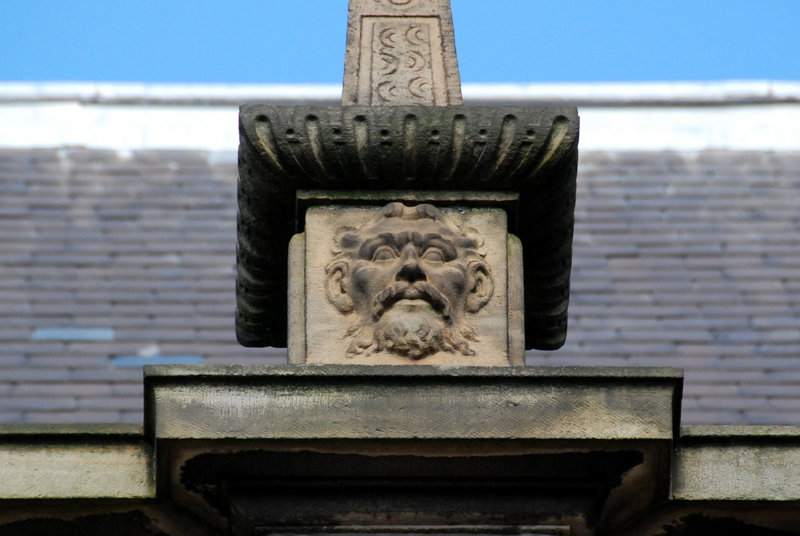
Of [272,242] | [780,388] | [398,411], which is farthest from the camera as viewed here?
[780,388]

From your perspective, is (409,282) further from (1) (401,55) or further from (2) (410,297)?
(1) (401,55)

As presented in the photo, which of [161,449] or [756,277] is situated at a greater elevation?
[756,277]

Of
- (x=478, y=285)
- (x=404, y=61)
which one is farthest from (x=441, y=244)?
(x=404, y=61)

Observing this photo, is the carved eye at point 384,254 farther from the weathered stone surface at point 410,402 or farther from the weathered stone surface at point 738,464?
the weathered stone surface at point 738,464

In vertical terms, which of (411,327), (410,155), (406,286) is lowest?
(411,327)

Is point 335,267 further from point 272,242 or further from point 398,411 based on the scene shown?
point 398,411

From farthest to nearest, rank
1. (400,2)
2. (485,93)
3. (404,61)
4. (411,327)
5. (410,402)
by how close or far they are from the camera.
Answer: (485,93), (400,2), (404,61), (411,327), (410,402)

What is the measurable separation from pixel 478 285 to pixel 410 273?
0.86 feet

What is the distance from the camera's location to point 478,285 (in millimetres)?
5922

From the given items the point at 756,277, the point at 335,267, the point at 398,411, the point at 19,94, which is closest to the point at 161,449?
the point at 398,411

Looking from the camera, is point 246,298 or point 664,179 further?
point 664,179

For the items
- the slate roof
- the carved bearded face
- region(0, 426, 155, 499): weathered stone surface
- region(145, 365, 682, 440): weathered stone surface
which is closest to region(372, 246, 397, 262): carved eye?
the carved bearded face

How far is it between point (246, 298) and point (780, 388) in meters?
4.70

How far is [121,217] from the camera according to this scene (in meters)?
12.5
